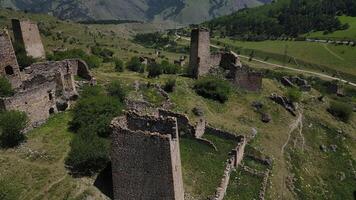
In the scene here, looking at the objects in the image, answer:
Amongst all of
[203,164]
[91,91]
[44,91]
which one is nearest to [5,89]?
[44,91]

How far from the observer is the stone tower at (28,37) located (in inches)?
2296

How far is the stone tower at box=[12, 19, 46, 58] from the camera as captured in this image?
58.3 meters

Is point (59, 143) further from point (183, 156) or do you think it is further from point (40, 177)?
point (183, 156)

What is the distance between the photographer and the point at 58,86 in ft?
136

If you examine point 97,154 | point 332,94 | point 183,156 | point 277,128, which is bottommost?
point 332,94

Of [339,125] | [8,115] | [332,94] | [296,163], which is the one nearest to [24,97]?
[8,115]

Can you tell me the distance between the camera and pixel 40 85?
38.4 metres

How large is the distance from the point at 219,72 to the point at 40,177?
1446 inches

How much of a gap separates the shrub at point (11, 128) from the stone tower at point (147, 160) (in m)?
11.5

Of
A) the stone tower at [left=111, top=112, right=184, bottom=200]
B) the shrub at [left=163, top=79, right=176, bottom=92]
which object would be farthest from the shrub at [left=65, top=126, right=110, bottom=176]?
the shrub at [left=163, top=79, right=176, bottom=92]

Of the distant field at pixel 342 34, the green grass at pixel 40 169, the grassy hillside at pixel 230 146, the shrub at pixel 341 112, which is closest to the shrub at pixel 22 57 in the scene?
the grassy hillside at pixel 230 146

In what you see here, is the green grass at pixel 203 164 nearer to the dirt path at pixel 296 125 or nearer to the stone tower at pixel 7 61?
the dirt path at pixel 296 125

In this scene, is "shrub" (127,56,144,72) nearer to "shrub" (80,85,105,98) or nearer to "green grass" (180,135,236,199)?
"shrub" (80,85,105,98)

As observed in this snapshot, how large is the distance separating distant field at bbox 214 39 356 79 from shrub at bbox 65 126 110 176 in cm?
12046
